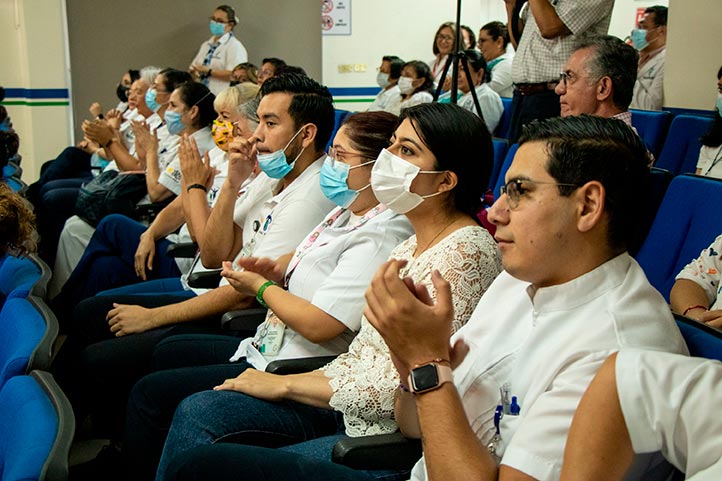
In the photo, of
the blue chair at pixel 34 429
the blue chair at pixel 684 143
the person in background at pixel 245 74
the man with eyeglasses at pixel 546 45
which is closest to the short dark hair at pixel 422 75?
the person in background at pixel 245 74

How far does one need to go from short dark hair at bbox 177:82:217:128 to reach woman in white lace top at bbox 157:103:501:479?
2.25 m

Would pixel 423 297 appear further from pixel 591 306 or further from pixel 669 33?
pixel 669 33

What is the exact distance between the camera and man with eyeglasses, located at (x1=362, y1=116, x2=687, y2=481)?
1102 mm

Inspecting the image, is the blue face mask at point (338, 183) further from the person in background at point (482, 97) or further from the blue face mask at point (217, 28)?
the blue face mask at point (217, 28)

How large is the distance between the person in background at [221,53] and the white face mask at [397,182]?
6045mm

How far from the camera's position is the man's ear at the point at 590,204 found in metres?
1.18

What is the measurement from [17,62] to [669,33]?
5982mm

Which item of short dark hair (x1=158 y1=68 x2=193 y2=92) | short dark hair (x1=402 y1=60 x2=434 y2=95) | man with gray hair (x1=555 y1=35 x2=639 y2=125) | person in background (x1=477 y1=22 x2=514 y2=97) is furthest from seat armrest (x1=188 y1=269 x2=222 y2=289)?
short dark hair (x1=402 y1=60 x2=434 y2=95)

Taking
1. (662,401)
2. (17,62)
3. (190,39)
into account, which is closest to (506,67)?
(190,39)

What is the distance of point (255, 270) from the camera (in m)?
2.19

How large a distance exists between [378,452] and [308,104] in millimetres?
1430

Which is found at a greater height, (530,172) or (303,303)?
(530,172)

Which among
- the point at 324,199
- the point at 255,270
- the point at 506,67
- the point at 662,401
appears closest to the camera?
the point at 662,401

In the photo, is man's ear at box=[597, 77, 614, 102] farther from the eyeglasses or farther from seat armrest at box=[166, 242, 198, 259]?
seat armrest at box=[166, 242, 198, 259]
